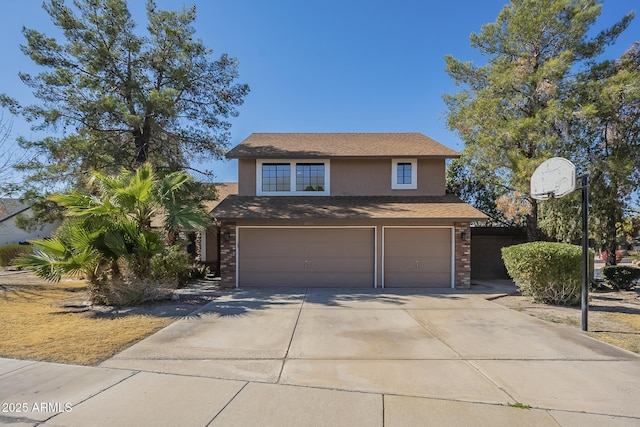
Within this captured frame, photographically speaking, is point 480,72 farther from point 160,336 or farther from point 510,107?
point 160,336

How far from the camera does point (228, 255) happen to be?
1252 cm

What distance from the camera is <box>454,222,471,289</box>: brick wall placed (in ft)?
40.9

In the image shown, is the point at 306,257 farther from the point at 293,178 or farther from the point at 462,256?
the point at 462,256

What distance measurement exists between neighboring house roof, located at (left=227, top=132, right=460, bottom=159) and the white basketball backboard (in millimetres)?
5367

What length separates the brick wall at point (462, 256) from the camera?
12.5 meters

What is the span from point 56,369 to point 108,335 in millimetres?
1690

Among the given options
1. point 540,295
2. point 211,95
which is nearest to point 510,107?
point 540,295

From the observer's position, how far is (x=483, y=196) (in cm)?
1847

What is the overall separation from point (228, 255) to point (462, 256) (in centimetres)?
819

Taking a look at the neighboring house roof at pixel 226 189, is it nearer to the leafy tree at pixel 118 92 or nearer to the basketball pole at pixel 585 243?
the leafy tree at pixel 118 92

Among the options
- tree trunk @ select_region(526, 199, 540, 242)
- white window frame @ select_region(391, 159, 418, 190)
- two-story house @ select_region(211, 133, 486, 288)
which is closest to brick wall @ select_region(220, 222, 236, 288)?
two-story house @ select_region(211, 133, 486, 288)

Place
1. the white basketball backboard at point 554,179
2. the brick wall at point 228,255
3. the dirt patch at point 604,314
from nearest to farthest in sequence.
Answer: the dirt patch at point 604,314 → the white basketball backboard at point 554,179 → the brick wall at point 228,255

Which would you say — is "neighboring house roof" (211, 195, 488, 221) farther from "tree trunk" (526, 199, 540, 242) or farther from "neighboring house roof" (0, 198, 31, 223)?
"neighboring house roof" (0, 198, 31, 223)

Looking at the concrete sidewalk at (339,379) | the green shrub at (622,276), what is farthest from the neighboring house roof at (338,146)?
the concrete sidewalk at (339,379)
